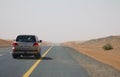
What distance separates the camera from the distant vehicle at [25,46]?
27.5m

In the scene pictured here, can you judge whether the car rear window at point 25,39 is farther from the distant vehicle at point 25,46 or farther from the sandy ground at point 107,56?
the sandy ground at point 107,56

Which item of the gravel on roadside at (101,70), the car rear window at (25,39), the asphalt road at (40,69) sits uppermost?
the car rear window at (25,39)

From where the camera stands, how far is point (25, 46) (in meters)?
27.5

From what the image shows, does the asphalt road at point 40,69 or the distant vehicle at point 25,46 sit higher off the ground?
the distant vehicle at point 25,46

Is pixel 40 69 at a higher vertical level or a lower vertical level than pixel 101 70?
higher

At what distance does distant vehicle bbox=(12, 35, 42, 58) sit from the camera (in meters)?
27.5

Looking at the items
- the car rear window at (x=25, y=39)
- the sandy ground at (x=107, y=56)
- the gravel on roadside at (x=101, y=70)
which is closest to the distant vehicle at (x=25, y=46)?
the car rear window at (x=25, y=39)

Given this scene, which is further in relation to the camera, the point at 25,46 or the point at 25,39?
the point at 25,39

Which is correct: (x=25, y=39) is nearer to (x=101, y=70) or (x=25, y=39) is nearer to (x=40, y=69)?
(x=40, y=69)

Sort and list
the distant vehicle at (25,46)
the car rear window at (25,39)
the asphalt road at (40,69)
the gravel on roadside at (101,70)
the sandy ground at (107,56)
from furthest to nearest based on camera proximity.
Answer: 1. the car rear window at (25,39)
2. the distant vehicle at (25,46)
3. the sandy ground at (107,56)
4. the gravel on roadside at (101,70)
5. the asphalt road at (40,69)

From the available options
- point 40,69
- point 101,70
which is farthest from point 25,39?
point 101,70

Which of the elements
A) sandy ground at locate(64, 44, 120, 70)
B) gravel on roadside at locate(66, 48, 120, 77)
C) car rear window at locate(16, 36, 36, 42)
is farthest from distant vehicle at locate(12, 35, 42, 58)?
gravel on roadside at locate(66, 48, 120, 77)

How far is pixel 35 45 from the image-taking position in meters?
27.8

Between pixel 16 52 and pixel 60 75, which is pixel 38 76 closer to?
pixel 60 75
